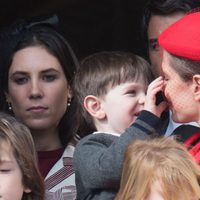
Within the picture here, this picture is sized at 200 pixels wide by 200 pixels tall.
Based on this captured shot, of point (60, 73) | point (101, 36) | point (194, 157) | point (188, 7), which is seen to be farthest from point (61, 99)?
point (101, 36)

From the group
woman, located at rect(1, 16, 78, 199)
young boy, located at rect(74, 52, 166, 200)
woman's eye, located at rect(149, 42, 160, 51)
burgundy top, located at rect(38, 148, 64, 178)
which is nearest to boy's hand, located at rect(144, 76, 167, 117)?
young boy, located at rect(74, 52, 166, 200)

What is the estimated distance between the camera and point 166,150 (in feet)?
8.59

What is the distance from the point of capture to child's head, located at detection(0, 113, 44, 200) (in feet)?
9.11

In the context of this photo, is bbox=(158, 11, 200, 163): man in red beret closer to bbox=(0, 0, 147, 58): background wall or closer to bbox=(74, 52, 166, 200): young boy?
bbox=(74, 52, 166, 200): young boy

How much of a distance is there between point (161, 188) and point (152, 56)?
1.24m

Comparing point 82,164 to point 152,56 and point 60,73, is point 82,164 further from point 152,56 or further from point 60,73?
point 152,56

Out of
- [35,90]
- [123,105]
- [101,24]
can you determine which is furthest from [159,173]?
[101,24]

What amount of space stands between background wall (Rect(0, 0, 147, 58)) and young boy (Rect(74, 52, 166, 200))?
142 cm

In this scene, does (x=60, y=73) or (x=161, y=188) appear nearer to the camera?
(x=161, y=188)

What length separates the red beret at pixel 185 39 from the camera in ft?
8.93

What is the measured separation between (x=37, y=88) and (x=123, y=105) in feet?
1.79

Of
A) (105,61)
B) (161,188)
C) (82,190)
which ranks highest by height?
(105,61)

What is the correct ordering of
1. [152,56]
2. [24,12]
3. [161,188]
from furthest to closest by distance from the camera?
[24,12] → [152,56] → [161,188]

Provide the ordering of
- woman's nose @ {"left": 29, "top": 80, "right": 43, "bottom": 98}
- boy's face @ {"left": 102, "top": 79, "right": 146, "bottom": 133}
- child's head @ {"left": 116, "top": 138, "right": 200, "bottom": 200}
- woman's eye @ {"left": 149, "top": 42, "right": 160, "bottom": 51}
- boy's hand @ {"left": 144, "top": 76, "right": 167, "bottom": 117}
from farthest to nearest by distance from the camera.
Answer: woman's eye @ {"left": 149, "top": 42, "right": 160, "bottom": 51}
woman's nose @ {"left": 29, "top": 80, "right": 43, "bottom": 98}
boy's face @ {"left": 102, "top": 79, "right": 146, "bottom": 133}
boy's hand @ {"left": 144, "top": 76, "right": 167, "bottom": 117}
child's head @ {"left": 116, "top": 138, "right": 200, "bottom": 200}
